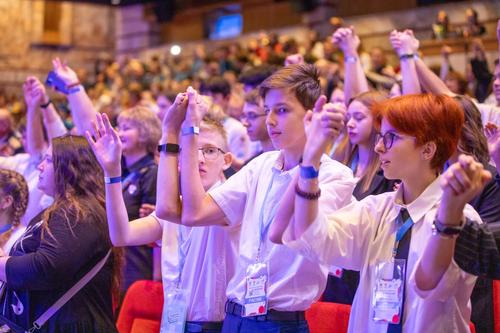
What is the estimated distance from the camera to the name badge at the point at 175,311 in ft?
9.82

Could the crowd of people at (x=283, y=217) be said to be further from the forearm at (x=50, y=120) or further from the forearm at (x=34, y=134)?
the forearm at (x=34, y=134)

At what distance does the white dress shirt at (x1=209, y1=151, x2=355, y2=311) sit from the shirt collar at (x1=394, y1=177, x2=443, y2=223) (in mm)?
299

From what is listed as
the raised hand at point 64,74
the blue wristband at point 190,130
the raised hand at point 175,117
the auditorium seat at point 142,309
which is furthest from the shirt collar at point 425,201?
the raised hand at point 64,74

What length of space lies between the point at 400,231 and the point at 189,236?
1107mm

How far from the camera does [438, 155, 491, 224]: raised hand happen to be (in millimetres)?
1924

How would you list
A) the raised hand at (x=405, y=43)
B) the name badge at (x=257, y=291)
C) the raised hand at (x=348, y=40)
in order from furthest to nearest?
the raised hand at (x=348, y=40), the raised hand at (x=405, y=43), the name badge at (x=257, y=291)

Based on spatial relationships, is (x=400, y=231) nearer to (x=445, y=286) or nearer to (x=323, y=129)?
(x=445, y=286)

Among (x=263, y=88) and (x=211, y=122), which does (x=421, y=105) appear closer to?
(x=263, y=88)

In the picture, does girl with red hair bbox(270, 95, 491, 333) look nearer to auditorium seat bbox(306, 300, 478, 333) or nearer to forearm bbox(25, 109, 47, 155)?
auditorium seat bbox(306, 300, 478, 333)

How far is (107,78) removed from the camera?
14.2 metres

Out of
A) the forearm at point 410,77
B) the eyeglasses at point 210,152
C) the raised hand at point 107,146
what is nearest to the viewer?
the raised hand at point 107,146

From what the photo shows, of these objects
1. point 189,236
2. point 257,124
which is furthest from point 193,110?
point 257,124

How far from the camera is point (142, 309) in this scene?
3631mm

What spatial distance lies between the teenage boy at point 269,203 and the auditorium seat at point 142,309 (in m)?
0.94
